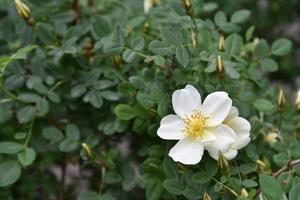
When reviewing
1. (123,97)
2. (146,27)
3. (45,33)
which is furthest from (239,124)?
(45,33)

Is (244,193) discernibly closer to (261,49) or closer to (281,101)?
(281,101)

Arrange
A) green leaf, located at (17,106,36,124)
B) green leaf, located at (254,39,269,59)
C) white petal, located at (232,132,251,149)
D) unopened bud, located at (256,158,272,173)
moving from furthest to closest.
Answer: green leaf, located at (254,39,269,59)
green leaf, located at (17,106,36,124)
unopened bud, located at (256,158,272,173)
white petal, located at (232,132,251,149)

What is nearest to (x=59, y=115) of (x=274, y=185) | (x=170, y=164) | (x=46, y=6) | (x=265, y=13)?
(x=46, y=6)

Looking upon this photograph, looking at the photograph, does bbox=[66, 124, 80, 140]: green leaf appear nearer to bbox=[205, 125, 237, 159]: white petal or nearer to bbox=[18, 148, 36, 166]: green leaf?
bbox=[18, 148, 36, 166]: green leaf

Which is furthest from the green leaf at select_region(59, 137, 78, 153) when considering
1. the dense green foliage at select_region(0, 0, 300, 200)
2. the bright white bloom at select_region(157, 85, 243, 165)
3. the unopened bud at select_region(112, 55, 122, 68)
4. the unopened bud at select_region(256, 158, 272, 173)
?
the unopened bud at select_region(256, 158, 272, 173)

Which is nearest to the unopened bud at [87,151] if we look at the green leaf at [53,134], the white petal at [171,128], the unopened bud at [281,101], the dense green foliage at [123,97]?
the dense green foliage at [123,97]

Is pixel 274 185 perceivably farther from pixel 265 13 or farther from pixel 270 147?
pixel 265 13
